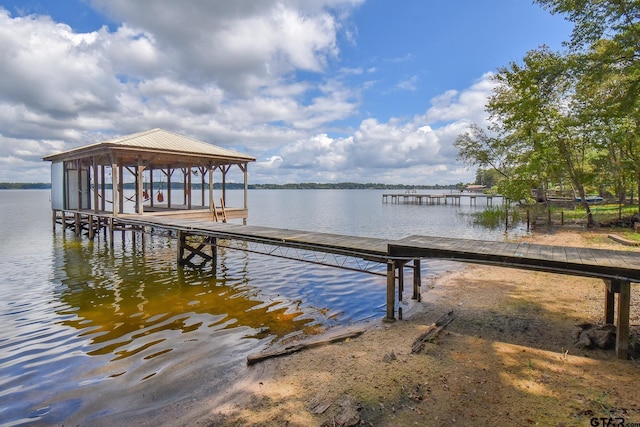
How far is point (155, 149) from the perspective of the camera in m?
16.8

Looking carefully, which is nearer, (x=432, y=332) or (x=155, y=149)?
(x=432, y=332)

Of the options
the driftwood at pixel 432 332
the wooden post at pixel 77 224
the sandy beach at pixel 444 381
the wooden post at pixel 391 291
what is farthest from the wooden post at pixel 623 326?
the wooden post at pixel 77 224

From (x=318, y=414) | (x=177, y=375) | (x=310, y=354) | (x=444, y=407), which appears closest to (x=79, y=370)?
(x=177, y=375)

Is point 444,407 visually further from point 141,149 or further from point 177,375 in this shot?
point 141,149

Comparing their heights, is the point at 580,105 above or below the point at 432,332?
above

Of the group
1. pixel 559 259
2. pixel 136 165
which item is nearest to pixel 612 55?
pixel 559 259

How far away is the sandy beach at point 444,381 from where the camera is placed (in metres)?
4.04

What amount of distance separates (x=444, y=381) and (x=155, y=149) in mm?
16211

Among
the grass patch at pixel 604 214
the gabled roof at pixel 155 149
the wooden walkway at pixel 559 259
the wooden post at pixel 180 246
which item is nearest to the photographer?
the wooden walkway at pixel 559 259

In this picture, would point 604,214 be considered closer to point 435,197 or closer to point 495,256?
point 495,256

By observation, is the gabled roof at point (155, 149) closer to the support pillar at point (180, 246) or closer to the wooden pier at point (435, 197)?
the support pillar at point (180, 246)

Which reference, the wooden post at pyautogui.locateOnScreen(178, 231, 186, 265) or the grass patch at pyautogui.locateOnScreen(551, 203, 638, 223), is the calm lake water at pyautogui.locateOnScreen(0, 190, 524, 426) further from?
the grass patch at pyautogui.locateOnScreen(551, 203, 638, 223)

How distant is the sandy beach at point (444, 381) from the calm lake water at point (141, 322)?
850 millimetres

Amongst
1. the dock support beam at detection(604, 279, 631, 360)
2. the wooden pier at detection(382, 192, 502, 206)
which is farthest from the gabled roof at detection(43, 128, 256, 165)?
the wooden pier at detection(382, 192, 502, 206)
